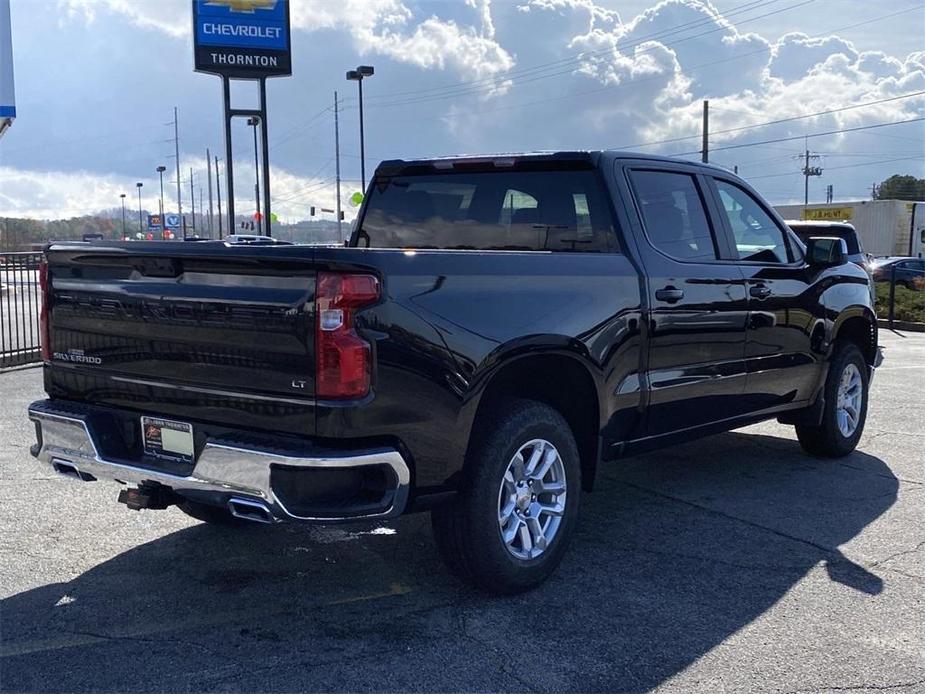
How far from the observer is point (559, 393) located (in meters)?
4.64

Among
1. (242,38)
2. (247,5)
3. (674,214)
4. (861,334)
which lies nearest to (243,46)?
(242,38)

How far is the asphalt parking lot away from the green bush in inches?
605

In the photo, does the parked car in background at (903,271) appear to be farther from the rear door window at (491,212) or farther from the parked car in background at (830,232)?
the rear door window at (491,212)

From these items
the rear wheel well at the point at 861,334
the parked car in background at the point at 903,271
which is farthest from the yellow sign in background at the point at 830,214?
the rear wheel well at the point at 861,334

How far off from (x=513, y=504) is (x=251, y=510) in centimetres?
121

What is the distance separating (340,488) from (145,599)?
1.26 m

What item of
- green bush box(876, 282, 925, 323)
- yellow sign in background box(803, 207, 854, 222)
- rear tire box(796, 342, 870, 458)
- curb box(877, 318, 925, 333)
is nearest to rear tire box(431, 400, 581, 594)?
rear tire box(796, 342, 870, 458)

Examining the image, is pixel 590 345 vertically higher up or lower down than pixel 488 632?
higher up

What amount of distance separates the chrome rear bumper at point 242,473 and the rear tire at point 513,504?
1.52ft

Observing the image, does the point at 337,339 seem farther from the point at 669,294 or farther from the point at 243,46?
the point at 243,46

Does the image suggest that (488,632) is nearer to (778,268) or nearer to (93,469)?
(93,469)

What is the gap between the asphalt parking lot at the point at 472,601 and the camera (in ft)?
11.4

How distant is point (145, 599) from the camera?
163 inches

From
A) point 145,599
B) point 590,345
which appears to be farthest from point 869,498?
point 145,599
